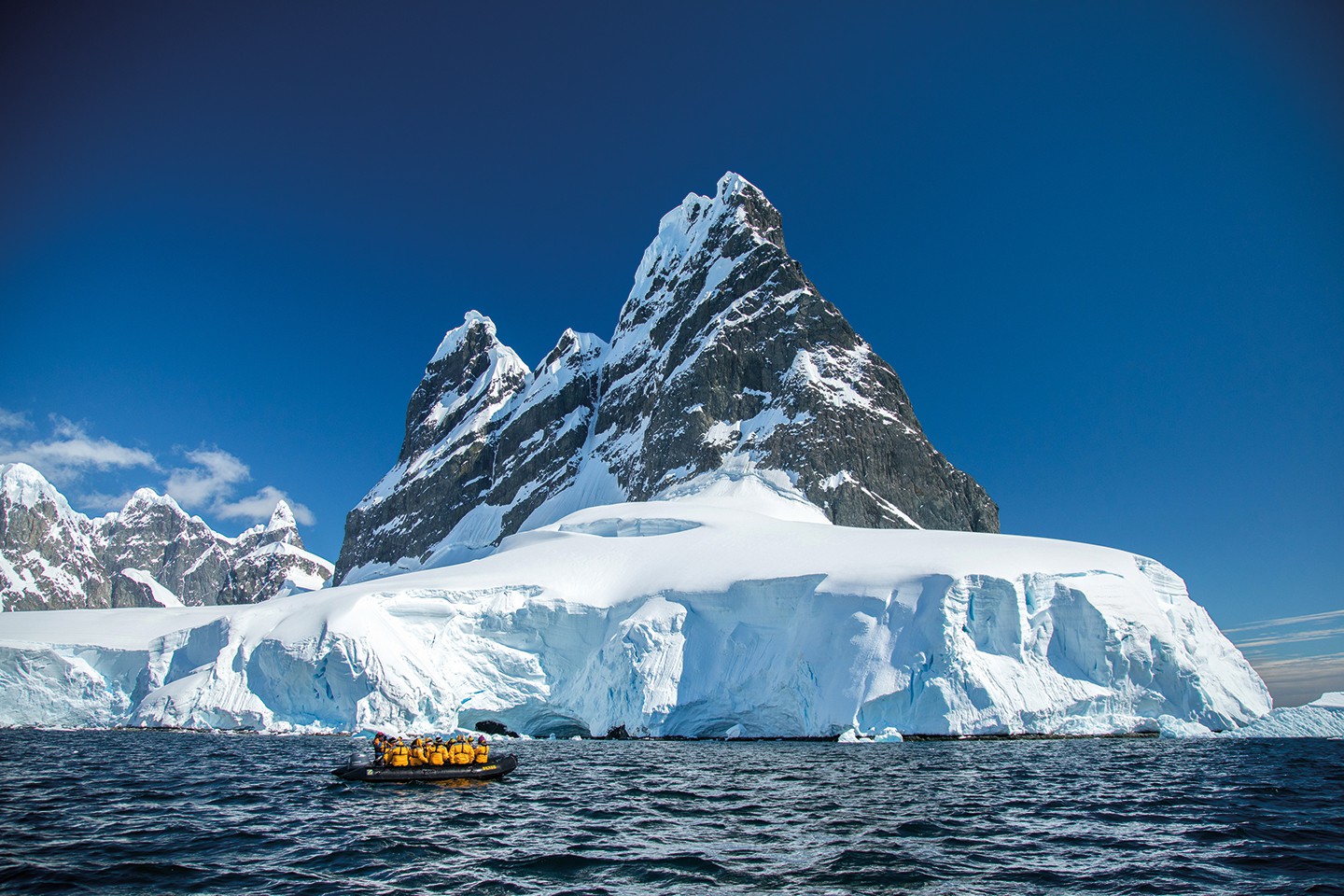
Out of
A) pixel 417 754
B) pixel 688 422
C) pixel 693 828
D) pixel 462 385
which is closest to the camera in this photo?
pixel 693 828

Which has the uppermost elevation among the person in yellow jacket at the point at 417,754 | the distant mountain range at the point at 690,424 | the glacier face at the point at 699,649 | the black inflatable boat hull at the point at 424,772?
the distant mountain range at the point at 690,424

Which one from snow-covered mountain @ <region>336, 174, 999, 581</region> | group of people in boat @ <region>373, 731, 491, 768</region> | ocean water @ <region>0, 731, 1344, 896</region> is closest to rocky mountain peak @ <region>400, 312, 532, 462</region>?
snow-covered mountain @ <region>336, 174, 999, 581</region>

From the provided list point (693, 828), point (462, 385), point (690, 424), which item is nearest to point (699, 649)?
point (693, 828)

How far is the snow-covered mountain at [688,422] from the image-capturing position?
96938 mm

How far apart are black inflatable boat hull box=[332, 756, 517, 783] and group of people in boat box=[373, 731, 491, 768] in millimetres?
263

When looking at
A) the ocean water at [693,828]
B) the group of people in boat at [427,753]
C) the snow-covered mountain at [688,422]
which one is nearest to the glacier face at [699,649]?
the ocean water at [693,828]

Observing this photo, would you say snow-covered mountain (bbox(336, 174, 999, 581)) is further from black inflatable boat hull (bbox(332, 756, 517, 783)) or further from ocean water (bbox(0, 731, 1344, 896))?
black inflatable boat hull (bbox(332, 756, 517, 783))

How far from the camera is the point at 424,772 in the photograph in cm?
2548

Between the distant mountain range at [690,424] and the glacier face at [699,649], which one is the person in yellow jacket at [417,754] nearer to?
the glacier face at [699,649]

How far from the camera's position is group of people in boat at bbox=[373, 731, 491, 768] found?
84.6 feet

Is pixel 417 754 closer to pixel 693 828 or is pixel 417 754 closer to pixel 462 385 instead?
pixel 693 828

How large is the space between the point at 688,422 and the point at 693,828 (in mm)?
87872

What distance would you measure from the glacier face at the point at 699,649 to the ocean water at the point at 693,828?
10.6 meters

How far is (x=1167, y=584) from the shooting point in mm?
48250
